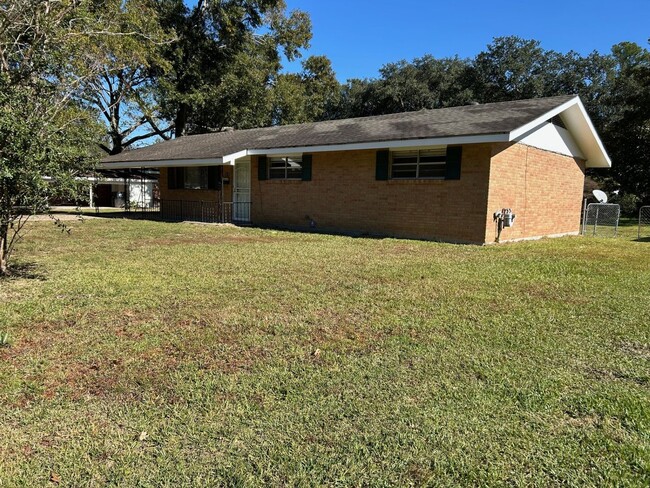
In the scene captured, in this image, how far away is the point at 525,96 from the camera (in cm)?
3809

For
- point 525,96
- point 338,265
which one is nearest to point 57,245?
point 338,265

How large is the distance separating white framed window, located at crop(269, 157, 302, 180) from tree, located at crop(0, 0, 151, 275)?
30.0 ft

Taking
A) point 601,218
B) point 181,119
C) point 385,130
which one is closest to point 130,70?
point 181,119

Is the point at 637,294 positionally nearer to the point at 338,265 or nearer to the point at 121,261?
the point at 338,265

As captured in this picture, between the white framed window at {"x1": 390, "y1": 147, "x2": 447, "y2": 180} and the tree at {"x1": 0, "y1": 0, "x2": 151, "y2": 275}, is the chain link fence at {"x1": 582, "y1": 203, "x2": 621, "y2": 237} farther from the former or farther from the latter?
the tree at {"x1": 0, "y1": 0, "x2": 151, "y2": 275}

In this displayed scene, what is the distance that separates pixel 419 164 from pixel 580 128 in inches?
266

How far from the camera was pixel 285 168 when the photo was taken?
15828 mm

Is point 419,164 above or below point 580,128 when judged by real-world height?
below

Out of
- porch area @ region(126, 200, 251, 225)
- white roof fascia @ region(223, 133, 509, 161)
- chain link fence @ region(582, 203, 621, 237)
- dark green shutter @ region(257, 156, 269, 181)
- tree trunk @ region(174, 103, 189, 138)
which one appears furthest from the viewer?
tree trunk @ region(174, 103, 189, 138)

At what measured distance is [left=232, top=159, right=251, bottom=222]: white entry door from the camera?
17047 millimetres

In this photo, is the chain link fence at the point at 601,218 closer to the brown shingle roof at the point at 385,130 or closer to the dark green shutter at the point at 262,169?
the brown shingle roof at the point at 385,130

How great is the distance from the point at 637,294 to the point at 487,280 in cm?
203

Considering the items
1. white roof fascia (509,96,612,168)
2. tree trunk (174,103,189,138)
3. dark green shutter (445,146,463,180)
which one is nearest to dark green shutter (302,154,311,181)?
dark green shutter (445,146,463,180)

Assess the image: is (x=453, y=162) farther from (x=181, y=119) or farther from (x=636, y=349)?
(x=181, y=119)
